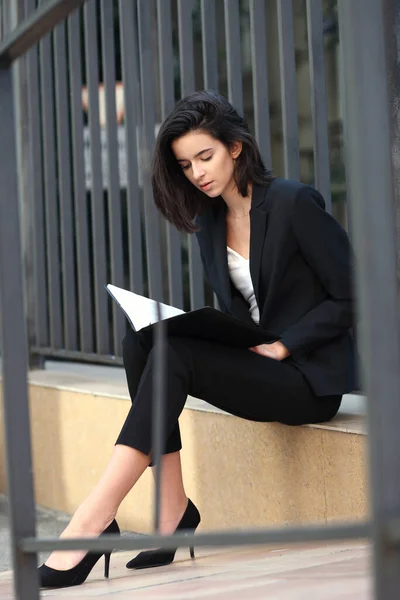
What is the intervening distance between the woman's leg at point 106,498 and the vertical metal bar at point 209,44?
5.10ft

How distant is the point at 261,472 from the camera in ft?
10.0

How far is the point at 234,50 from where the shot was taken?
3.49 metres

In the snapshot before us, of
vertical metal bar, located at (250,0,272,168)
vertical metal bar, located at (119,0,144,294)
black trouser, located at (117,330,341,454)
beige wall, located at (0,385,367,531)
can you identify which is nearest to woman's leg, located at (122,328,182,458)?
black trouser, located at (117,330,341,454)

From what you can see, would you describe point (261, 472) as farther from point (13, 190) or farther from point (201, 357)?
point (13, 190)

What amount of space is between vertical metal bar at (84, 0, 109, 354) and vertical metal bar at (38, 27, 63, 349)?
0.35 m

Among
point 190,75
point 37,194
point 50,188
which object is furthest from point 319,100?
point 37,194

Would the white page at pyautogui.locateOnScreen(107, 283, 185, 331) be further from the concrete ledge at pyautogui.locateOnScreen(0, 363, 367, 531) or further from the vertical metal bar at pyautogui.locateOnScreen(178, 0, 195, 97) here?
the vertical metal bar at pyautogui.locateOnScreen(178, 0, 195, 97)

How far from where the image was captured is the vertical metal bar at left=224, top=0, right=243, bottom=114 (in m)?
3.49

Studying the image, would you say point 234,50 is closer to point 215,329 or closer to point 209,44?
point 209,44

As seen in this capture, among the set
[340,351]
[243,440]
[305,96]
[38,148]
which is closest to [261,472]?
[243,440]

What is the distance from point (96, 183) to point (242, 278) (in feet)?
5.10

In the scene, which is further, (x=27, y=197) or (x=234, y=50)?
(x=27, y=197)

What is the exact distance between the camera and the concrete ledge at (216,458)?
2.78 m

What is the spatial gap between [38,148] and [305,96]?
1523 mm
